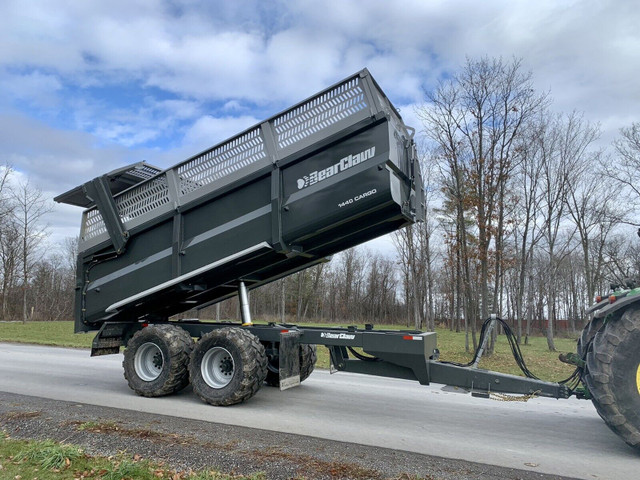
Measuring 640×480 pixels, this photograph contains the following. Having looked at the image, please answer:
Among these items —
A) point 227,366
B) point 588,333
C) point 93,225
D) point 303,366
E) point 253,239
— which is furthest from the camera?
point 303,366

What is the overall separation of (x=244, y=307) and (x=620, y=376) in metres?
5.09

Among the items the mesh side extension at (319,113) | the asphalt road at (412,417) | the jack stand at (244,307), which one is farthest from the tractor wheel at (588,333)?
the jack stand at (244,307)

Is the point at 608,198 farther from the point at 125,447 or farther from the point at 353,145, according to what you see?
the point at 125,447


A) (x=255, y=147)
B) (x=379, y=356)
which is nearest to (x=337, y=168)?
(x=255, y=147)

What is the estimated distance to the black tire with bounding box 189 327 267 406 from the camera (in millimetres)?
6676

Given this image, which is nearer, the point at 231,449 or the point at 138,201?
the point at 231,449

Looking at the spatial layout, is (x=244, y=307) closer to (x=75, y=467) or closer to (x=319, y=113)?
(x=319, y=113)

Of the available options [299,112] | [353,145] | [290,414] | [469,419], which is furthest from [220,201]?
[469,419]

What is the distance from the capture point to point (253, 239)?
22.7 ft

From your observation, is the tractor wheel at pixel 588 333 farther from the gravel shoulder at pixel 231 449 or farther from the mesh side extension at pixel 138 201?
the mesh side extension at pixel 138 201

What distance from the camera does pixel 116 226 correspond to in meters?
7.83

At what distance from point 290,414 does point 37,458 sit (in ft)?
10.1

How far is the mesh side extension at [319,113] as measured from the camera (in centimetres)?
623

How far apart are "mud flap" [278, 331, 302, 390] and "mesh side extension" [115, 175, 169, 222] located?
9.27 feet
